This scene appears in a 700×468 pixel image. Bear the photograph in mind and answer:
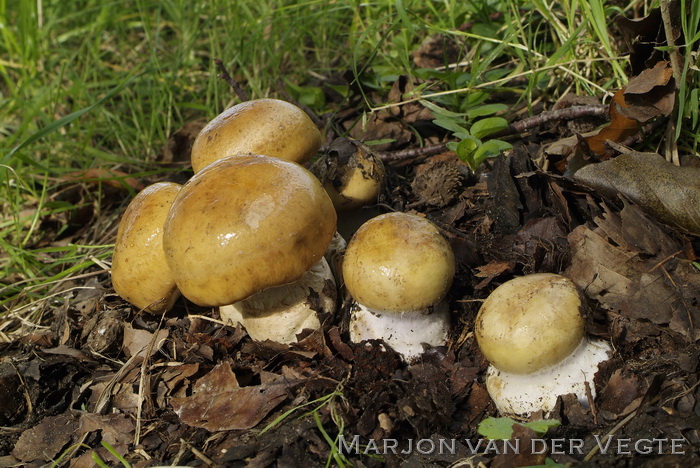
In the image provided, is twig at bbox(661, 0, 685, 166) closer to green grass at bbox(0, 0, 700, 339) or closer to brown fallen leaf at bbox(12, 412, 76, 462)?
green grass at bbox(0, 0, 700, 339)

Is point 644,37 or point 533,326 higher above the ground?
point 644,37

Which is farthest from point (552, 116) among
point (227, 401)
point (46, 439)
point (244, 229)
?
point (46, 439)

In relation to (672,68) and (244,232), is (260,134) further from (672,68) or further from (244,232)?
(672,68)

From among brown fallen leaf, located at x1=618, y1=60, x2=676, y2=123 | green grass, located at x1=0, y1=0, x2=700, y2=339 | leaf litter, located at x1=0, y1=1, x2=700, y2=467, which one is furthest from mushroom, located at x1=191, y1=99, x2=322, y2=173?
brown fallen leaf, located at x1=618, y1=60, x2=676, y2=123

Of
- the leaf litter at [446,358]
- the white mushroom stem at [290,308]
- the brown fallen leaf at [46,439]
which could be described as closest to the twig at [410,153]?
the leaf litter at [446,358]

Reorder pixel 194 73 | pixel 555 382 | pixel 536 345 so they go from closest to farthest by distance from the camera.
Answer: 1. pixel 536 345
2. pixel 555 382
3. pixel 194 73

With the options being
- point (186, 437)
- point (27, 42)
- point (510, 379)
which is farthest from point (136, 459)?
point (27, 42)
